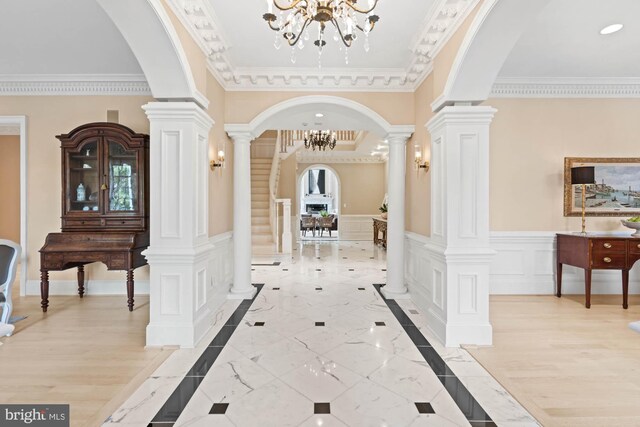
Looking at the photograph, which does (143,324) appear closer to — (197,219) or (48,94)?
(197,219)

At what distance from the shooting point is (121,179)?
4.50 metres

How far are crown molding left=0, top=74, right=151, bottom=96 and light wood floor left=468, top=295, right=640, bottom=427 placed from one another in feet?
18.2

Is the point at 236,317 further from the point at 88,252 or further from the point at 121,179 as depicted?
the point at 121,179

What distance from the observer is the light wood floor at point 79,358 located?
2250 millimetres

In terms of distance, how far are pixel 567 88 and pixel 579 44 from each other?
3.93ft

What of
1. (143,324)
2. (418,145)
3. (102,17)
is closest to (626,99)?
(418,145)

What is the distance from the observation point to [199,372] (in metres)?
A: 2.61

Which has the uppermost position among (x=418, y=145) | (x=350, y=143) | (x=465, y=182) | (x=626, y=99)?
(x=350, y=143)

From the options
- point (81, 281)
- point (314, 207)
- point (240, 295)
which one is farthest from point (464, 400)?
point (314, 207)

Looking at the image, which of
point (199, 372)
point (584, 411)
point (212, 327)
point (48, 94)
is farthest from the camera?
point (48, 94)

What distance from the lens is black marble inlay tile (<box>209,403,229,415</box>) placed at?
2086 mm

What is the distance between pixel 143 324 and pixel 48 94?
3837 mm

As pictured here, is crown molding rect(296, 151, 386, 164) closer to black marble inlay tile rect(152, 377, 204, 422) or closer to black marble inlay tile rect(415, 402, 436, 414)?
black marble inlay tile rect(152, 377, 204, 422)

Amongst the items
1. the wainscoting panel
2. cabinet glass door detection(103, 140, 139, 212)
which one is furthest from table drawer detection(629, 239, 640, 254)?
the wainscoting panel
